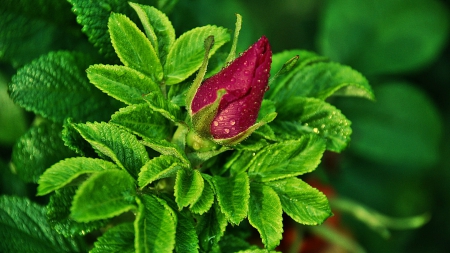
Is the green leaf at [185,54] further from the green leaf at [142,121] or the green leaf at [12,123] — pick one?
the green leaf at [12,123]

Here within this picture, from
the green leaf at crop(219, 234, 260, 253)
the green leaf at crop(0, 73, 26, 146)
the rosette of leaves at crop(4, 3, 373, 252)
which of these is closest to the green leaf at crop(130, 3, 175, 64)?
the rosette of leaves at crop(4, 3, 373, 252)

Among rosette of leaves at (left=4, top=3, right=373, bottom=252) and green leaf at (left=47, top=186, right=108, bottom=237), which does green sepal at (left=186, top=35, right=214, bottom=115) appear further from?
green leaf at (left=47, top=186, right=108, bottom=237)

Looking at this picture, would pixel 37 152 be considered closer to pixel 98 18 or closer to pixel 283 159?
pixel 98 18

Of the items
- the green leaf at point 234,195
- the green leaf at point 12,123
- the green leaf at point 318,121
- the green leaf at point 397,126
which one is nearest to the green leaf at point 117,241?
the green leaf at point 234,195

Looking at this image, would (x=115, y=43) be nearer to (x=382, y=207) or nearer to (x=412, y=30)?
(x=412, y=30)

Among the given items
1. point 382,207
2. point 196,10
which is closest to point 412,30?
point 382,207

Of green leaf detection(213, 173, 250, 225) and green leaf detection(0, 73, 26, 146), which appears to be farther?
green leaf detection(0, 73, 26, 146)
